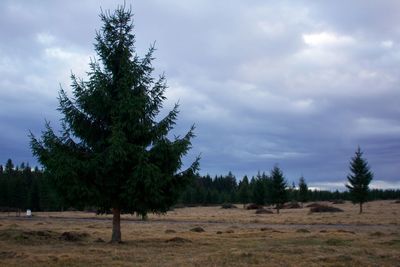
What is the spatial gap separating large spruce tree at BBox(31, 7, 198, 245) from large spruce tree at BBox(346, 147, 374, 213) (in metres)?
48.6

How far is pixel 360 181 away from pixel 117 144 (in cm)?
5316

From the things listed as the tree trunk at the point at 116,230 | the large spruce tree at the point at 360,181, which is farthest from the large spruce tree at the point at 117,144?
the large spruce tree at the point at 360,181

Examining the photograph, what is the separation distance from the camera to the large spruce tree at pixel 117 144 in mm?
21141

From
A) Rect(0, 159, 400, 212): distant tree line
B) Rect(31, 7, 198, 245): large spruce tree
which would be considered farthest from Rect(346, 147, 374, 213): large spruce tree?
Rect(31, 7, 198, 245): large spruce tree

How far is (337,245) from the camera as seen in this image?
842 inches

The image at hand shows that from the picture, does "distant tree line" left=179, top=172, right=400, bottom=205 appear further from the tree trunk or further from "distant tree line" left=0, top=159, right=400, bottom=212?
the tree trunk

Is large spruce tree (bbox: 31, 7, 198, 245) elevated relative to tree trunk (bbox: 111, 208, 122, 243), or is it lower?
Answer: elevated

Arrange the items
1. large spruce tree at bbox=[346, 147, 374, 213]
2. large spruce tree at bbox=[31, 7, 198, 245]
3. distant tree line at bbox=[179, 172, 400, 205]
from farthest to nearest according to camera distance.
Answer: distant tree line at bbox=[179, 172, 400, 205]
large spruce tree at bbox=[346, 147, 374, 213]
large spruce tree at bbox=[31, 7, 198, 245]

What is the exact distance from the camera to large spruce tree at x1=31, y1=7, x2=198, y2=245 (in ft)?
69.4

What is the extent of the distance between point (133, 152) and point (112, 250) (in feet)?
15.7

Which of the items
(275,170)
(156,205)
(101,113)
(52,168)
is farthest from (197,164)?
Result: (275,170)

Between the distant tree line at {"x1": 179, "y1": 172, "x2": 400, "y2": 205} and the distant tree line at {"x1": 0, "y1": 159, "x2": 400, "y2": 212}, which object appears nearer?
the distant tree line at {"x1": 0, "y1": 159, "x2": 400, "y2": 212}

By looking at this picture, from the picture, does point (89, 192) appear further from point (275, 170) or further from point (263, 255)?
point (275, 170)

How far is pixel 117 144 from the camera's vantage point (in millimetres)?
20578
